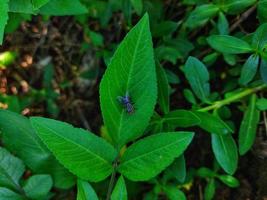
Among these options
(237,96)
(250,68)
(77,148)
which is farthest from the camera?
(237,96)

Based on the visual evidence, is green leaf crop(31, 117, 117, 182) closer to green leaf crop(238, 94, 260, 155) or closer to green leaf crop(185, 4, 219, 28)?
green leaf crop(238, 94, 260, 155)

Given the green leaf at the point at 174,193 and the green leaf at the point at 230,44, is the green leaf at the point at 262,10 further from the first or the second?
the green leaf at the point at 174,193

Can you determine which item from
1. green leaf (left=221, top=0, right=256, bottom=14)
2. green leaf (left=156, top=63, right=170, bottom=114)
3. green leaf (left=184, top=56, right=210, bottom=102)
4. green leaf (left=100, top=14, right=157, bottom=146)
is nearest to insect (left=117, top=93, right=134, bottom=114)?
green leaf (left=100, top=14, right=157, bottom=146)

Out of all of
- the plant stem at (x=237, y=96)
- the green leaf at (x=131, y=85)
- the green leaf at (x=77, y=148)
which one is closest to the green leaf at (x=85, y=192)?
the green leaf at (x=77, y=148)

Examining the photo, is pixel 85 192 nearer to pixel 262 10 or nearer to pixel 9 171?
pixel 9 171

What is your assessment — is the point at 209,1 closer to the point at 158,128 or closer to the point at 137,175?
the point at 158,128

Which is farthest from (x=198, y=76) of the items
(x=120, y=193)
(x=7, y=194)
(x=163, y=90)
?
(x=7, y=194)
